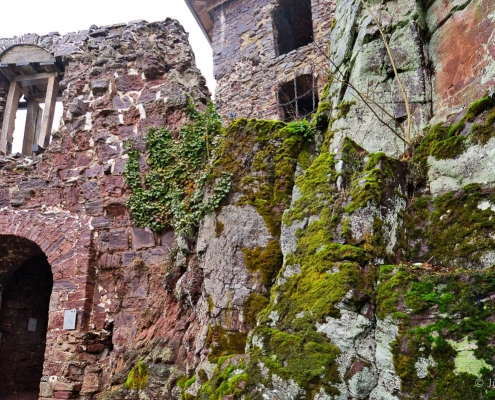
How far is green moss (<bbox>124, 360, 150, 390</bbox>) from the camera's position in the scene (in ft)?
13.5

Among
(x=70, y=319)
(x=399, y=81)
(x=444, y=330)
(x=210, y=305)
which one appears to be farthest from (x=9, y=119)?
(x=444, y=330)

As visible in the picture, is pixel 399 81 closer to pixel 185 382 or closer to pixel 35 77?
pixel 185 382

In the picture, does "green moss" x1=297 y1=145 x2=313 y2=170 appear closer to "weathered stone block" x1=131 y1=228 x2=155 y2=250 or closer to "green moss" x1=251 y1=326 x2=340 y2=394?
"green moss" x1=251 y1=326 x2=340 y2=394

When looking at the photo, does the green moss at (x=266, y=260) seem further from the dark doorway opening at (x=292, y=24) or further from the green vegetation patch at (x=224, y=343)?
the dark doorway opening at (x=292, y=24)

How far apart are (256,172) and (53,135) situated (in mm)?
4297

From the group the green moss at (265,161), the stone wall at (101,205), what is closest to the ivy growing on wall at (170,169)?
the stone wall at (101,205)

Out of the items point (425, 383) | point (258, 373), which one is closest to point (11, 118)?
point (258, 373)

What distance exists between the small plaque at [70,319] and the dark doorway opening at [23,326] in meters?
1.82

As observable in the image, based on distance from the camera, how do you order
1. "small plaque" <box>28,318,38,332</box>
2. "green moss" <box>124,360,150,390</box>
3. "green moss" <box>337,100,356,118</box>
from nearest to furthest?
"green moss" <box>337,100,356,118</box>
"green moss" <box>124,360,150,390</box>
"small plaque" <box>28,318,38,332</box>

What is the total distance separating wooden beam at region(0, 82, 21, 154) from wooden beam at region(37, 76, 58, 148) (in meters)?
0.60

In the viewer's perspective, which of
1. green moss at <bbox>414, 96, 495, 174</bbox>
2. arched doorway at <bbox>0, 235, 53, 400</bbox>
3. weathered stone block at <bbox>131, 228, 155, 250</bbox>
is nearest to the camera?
green moss at <bbox>414, 96, 495, 174</bbox>

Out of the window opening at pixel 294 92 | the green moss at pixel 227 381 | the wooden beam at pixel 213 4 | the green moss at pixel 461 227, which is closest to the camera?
the green moss at pixel 461 227

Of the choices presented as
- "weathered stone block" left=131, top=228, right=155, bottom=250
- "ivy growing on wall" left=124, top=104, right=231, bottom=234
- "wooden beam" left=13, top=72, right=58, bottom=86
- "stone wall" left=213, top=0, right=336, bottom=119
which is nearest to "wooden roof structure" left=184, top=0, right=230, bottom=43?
"stone wall" left=213, top=0, right=336, bottom=119

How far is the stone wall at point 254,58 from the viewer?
10328 millimetres
